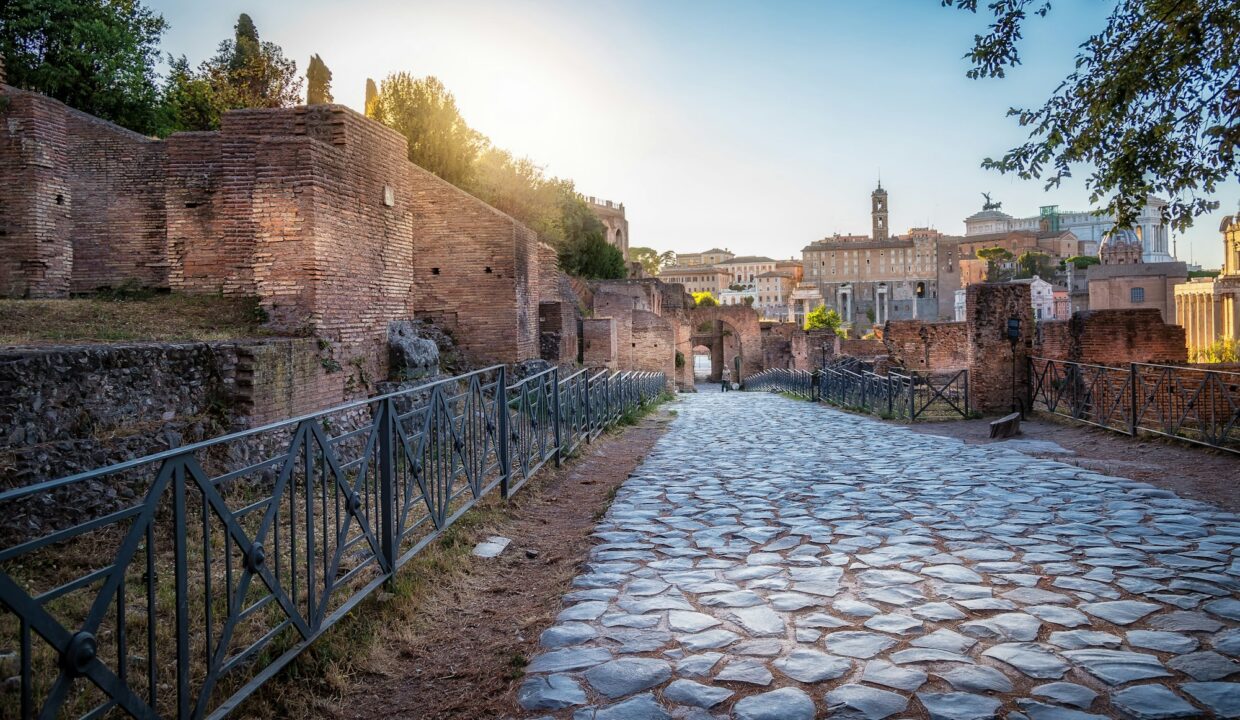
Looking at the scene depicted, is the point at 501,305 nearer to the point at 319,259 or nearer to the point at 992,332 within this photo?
the point at 319,259

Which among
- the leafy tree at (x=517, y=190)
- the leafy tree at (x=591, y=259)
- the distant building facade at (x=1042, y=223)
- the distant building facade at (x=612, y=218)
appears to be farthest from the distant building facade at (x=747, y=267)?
the leafy tree at (x=517, y=190)

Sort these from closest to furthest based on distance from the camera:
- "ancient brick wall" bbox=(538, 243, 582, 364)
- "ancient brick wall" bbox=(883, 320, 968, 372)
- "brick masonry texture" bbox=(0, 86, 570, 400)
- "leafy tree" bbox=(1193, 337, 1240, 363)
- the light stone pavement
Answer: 1. the light stone pavement
2. "brick masonry texture" bbox=(0, 86, 570, 400)
3. "ancient brick wall" bbox=(538, 243, 582, 364)
4. "ancient brick wall" bbox=(883, 320, 968, 372)
5. "leafy tree" bbox=(1193, 337, 1240, 363)

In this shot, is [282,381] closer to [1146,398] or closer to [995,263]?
[1146,398]

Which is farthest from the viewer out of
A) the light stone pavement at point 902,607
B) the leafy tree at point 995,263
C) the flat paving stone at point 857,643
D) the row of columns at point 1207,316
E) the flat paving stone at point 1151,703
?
the leafy tree at point 995,263

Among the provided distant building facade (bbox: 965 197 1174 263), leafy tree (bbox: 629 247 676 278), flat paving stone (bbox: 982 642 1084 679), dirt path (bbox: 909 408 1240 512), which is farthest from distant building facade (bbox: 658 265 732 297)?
flat paving stone (bbox: 982 642 1084 679)

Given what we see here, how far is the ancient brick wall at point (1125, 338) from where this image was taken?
14.2 metres

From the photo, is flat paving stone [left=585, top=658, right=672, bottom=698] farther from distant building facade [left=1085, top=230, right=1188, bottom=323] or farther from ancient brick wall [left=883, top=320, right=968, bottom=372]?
distant building facade [left=1085, top=230, right=1188, bottom=323]

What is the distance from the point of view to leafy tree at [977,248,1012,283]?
8262 cm

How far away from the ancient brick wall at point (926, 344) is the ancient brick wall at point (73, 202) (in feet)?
61.5

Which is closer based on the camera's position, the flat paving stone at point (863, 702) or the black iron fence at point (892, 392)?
the flat paving stone at point (863, 702)

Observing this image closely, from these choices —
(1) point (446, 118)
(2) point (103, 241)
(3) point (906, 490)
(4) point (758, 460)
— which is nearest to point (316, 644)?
(3) point (906, 490)

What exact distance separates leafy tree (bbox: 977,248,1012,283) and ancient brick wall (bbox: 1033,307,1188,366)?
7156cm

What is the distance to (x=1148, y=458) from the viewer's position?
8500mm

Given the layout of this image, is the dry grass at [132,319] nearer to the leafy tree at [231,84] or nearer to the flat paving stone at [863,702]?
the flat paving stone at [863,702]
